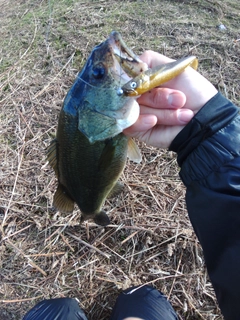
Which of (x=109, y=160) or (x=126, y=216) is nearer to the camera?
(x=109, y=160)

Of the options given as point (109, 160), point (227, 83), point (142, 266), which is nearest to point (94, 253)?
point (142, 266)

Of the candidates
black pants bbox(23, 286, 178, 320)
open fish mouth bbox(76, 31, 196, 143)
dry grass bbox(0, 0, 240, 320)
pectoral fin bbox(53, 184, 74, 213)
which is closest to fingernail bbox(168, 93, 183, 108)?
open fish mouth bbox(76, 31, 196, 143)

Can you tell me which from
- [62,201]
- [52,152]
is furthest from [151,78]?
[62,201]

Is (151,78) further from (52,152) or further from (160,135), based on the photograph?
(52,152)

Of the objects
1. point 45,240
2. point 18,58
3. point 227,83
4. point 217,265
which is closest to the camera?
point 217,265

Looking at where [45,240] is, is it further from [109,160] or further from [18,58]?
[18,58]

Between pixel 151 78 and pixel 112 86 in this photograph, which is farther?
pixel 112 86
